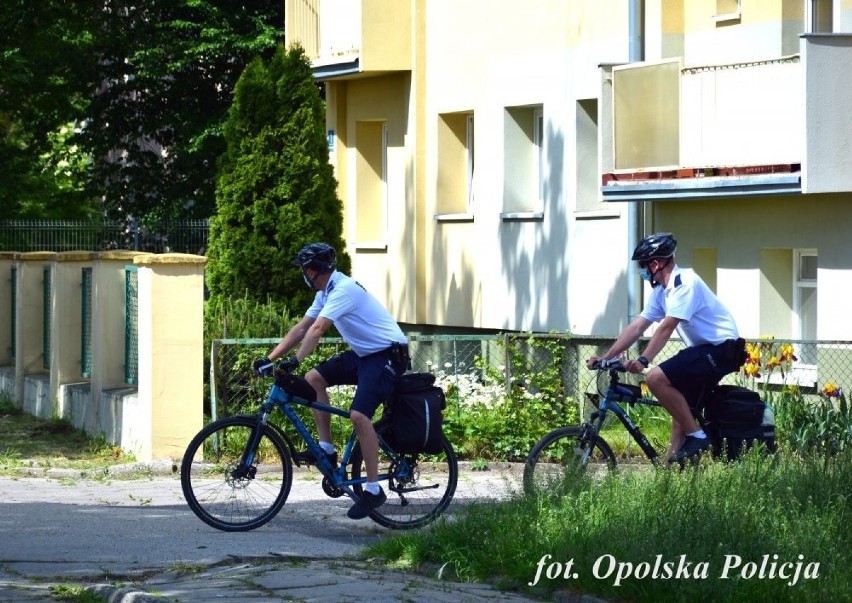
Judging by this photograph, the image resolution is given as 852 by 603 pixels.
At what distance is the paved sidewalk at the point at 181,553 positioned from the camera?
842cm

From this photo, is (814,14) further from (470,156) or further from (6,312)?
(6,312)

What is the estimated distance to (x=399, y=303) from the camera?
79.3ft

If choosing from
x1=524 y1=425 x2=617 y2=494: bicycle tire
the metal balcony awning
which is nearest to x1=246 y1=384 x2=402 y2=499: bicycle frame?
x1=524 y1=425 x2=617 y2=494: bicycle tire

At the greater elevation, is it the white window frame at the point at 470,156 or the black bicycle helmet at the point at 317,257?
the white window frame at the point at 470,156

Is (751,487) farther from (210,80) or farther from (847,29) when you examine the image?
(210,80)

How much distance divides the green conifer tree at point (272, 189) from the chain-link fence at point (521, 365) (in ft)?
6.96

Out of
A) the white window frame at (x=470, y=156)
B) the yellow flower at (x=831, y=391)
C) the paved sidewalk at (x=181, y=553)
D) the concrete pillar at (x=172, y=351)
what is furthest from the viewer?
the white window frame at (x=470, y=156)

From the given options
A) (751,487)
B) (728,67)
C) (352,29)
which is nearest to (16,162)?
(352,29)

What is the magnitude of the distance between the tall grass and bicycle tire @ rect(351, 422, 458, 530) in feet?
3.54

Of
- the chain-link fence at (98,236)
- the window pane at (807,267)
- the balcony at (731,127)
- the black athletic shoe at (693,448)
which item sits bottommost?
the black athletic shoe at (693,448)

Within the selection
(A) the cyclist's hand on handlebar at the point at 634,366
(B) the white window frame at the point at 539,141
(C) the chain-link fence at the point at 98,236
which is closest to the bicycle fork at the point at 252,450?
(A) the cyclist's hand on handlebar at the point at 634,366

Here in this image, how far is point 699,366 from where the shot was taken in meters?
10.9

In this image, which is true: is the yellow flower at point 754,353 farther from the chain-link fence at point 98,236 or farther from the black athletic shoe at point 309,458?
the chain-link fence at point 98,236

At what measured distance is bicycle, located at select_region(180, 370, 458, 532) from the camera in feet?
35.5
